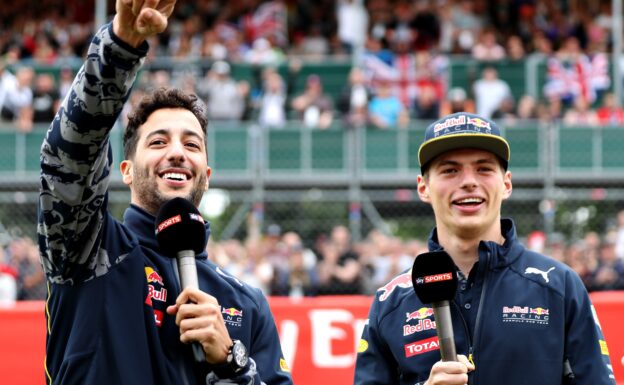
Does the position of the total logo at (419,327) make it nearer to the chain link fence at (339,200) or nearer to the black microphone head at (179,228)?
the black microphone head at (179,228)

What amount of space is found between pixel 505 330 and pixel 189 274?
1.27 m

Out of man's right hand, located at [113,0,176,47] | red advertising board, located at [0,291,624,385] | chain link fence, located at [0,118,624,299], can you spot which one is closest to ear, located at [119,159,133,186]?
man's right hand, located at [113,0,176,47]

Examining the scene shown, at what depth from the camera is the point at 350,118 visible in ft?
56.2

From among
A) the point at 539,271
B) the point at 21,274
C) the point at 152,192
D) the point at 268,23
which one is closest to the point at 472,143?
the point at 539,271

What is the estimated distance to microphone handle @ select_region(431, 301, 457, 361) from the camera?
141 inches

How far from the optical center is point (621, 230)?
44.3 feet

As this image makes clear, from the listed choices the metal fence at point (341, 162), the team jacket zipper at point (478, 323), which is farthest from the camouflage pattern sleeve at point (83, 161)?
the metal fence at point (341, 162)

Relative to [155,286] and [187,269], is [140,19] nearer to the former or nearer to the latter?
[187,269]

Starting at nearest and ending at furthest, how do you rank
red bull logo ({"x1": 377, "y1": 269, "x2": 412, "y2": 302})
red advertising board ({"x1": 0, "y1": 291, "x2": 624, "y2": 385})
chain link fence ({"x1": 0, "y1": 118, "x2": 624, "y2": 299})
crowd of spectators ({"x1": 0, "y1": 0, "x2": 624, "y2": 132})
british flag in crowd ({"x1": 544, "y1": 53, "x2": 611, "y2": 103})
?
1. red bull logo ({"x1": 377, "y1": 269, "x2": 412, "y2": 302})
2. red advertising board ({"x1": 0, "y1": 291, "x2": 624, "y2": 385})
3. chain link fence ({"x1": 0, "y1": 118, "x2": 624, "y2": 299})
4. crowd of spectators ({"x1": 0, "y1": 0, "x2": 624, "y2": 132})
5. british flag in crowd ({"x1": 544, "y1": 53, "x2": 611, "y2": 103})

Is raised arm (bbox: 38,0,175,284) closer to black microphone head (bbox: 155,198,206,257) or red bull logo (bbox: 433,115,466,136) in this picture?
black microphone head (bbox: 155,198,206,257)

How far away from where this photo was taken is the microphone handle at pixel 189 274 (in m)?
3.47

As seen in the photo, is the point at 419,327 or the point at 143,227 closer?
the point at 143,227

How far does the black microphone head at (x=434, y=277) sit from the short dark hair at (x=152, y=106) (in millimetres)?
1018

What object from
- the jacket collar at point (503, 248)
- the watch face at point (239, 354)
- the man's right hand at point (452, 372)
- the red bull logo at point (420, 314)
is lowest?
the man's right hand at point (452, 372)
